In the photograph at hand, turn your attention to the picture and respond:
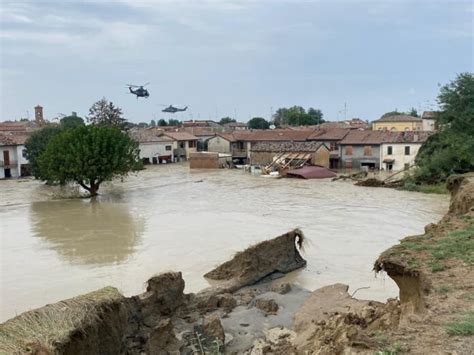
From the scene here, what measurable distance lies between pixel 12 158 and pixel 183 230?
34595 millimetres

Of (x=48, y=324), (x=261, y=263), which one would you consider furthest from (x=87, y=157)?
(x=48, y=324)

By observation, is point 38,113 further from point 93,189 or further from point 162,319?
point 162,319

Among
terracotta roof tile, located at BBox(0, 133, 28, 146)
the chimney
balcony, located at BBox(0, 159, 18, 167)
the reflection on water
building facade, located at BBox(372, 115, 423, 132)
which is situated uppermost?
the chimney

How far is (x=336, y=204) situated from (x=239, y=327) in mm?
20639

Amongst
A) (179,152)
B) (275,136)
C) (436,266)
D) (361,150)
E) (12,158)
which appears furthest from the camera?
(179,152)

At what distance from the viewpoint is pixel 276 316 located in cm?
1221

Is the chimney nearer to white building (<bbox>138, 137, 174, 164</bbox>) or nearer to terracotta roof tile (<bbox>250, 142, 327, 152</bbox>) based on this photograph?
white building (<bbox>138, 137, 174, 164</bbox>)

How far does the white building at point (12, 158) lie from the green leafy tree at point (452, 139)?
127ft

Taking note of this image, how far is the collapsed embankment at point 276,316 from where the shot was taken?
6570mm

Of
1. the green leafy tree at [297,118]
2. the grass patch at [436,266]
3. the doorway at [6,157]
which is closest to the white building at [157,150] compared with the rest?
the doorway at [6,157]

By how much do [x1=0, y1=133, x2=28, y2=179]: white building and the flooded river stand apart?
394 inches

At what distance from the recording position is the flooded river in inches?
649

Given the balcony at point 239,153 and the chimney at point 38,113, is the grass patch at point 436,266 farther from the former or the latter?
the chimney at point 38,113

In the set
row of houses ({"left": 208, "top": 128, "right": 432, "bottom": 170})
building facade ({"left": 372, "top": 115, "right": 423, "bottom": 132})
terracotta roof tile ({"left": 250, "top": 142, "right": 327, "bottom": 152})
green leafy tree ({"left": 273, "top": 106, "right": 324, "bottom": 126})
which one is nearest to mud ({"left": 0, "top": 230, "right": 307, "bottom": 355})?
terracotta roof tile ({"left": 250, "top": 142, "right": 327, "bottom": 152})
